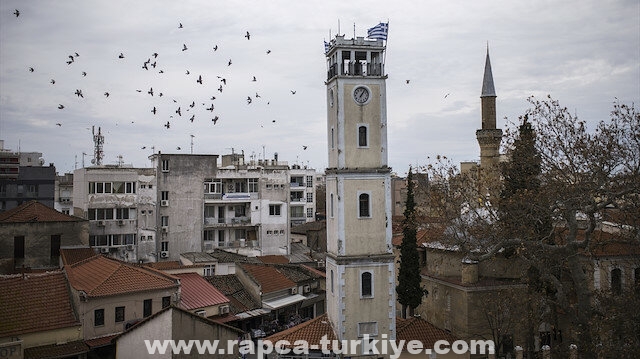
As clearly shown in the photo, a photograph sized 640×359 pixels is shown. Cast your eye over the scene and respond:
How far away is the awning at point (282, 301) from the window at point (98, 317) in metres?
10.9

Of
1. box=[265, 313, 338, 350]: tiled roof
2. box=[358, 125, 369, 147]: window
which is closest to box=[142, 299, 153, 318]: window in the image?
box=[265, 313, 338, 350]: tiled roof

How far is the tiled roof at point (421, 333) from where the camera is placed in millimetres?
27281

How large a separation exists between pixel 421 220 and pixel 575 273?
9762mm

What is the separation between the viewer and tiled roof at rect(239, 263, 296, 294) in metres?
35.7

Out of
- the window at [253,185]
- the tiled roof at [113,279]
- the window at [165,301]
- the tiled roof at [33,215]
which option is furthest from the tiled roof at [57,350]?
the window at [253,185]

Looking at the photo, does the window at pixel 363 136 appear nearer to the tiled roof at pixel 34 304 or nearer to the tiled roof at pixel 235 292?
the tiled roof at pixel 235 292

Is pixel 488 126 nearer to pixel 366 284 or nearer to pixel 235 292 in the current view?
pixel 366 284

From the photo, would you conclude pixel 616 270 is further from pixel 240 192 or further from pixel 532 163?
pixel 240 192

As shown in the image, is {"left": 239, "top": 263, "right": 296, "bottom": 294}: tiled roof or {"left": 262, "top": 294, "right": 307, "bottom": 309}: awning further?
{"left": 239, "top": 263, "right": 296, "bottom": 294}: tiled roof

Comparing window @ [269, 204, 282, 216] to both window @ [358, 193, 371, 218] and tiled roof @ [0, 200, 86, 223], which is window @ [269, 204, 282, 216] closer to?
tiled roof @ [0, 200, 86, 223]

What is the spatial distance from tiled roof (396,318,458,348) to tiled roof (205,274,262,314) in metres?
10.3

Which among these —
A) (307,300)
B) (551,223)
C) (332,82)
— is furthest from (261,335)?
(551,223)

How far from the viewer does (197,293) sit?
31359mm

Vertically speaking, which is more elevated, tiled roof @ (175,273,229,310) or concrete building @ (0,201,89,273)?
concrete building @ (0,201,89,273)
